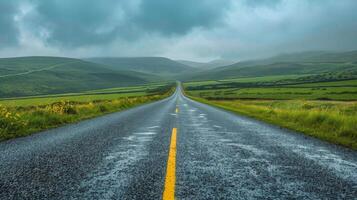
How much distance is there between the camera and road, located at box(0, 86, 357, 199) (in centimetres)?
384

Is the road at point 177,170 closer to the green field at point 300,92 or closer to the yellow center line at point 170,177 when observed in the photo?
the yellow center line at point 170,177

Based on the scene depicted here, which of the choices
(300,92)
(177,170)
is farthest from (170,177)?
(300,92)

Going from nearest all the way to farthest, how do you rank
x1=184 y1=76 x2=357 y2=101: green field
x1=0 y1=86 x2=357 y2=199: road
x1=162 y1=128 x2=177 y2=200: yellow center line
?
x1=162 y1=128 x2=177 y2=200: yellow center line → x1=0 y1=86 x2=357 y2=199: road → x1=184 y1=76 x2=357 y2=101: green field

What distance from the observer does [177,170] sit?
4863 mm

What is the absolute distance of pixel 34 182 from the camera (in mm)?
4254

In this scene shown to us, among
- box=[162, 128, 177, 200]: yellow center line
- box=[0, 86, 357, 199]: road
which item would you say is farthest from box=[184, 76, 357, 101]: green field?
box=[162, 128, 177, 200]: yellow center line

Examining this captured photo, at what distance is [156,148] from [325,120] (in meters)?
8.74

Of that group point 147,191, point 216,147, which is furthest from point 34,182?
point 216,147

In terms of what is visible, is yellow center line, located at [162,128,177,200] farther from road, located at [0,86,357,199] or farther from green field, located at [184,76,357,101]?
green field, located at [184,76,357,101]

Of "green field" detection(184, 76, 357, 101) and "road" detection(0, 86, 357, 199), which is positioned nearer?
"road" detection(0, 86, 357, 199)

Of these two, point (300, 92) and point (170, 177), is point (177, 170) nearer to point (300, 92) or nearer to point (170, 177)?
point (170, 177)

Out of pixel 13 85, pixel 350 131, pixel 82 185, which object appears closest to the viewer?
pixel 82 185

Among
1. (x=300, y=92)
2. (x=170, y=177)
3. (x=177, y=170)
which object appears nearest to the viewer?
(x=170, y=177)

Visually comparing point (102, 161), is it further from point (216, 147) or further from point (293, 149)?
point (293, 149)
